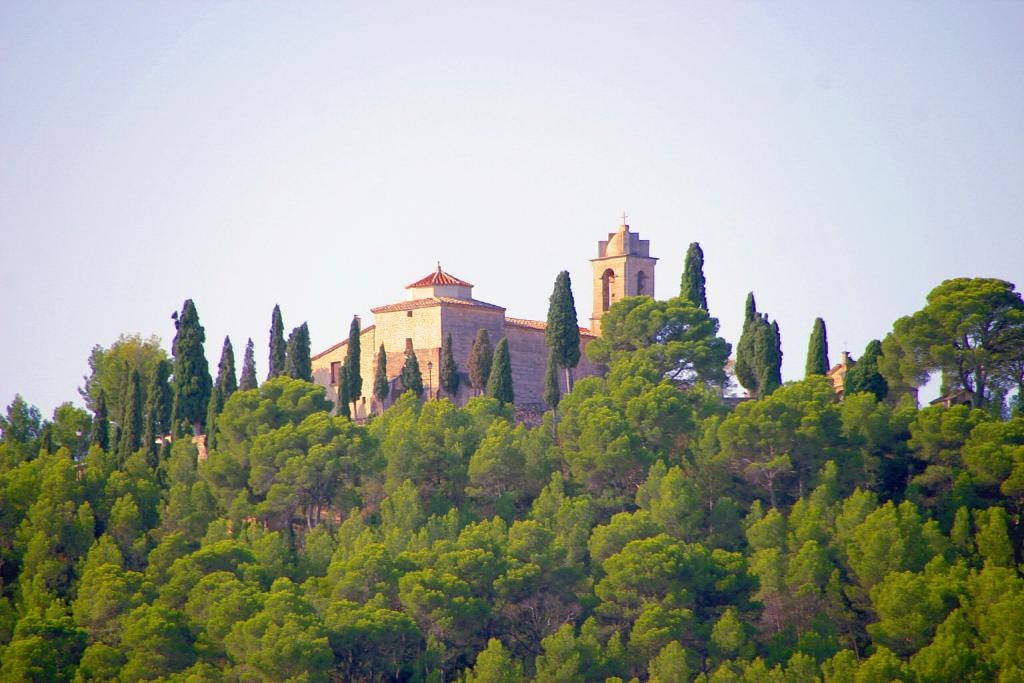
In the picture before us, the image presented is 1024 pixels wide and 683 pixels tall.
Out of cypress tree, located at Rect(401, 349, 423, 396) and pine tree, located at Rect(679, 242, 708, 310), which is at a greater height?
pine tree, located at Rect(679, 242, 708, 310)

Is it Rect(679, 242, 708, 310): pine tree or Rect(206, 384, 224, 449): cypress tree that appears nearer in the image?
Rect(206, 384, 224, 449): cypress tree

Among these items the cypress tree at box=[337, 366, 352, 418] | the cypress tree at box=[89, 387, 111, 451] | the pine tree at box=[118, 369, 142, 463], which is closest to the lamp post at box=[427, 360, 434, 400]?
the cypress tree at box=[337, 366, 352, 418]

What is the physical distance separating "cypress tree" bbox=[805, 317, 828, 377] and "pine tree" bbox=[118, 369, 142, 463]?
59.7 feet

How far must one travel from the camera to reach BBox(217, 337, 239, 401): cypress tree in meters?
53.6

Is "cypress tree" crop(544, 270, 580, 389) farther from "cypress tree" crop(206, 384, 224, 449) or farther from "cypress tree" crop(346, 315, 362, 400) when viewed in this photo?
"cypress tree" crop(206, 384, 224, 449)

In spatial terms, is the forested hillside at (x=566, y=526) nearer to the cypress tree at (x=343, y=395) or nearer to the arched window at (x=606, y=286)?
A: the cypress tree at (x=343, y=395)

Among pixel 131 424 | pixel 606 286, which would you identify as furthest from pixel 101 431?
pixel 606 286

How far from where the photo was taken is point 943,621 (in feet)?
139

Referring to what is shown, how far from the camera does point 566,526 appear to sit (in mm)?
46281

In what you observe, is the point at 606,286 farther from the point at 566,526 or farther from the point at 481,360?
the point at 566,526

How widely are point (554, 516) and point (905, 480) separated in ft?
28.2

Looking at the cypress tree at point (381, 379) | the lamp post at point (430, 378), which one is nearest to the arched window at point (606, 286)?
the lamp post at point (430, 378)

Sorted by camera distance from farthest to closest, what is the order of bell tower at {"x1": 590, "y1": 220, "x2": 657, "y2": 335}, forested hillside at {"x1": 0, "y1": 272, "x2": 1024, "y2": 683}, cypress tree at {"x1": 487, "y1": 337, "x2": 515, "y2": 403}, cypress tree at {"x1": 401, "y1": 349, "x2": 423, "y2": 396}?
bell tower at {"x1": 590, "y1": 220, "x2": 657, "y2": 335}
cypress tree at {"x1": 401, "y1": 349, "x2": 423, "y2": 396}
cypress tree at {"x1": 487, "y1": 337, "x2": 515, "y2": 403}
forested hillside at {"x1": 0, "y1": 272, "x2": 1024, "y2": 683}

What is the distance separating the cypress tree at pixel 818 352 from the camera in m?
54.5
